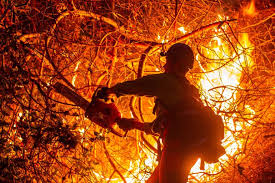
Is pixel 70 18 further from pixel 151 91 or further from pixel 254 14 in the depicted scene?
pixel 254 14

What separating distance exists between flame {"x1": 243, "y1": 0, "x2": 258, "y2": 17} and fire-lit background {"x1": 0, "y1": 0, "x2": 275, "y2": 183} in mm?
17

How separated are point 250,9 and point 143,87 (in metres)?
3.50

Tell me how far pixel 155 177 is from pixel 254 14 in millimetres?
3607

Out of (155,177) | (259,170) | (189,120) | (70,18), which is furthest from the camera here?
(70,18)

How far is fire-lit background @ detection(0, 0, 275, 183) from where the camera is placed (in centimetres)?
301

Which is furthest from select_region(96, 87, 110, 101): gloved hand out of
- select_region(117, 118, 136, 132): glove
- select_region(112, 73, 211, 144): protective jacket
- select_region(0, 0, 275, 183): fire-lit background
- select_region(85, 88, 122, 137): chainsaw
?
select_region(0, 0, 275, 183): fire-lit background

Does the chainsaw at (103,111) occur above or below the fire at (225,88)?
below

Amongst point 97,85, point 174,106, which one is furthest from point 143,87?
point 97,85

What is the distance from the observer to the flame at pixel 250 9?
4.95 metres

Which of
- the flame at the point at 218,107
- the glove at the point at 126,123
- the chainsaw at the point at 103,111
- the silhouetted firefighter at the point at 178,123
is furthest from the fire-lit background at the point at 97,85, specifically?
the silhouetted firefighter at the point at 178,123

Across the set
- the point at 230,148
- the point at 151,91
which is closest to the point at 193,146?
the point at 151,91

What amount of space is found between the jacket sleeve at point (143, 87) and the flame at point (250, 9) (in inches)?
130

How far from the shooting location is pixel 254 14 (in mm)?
4926

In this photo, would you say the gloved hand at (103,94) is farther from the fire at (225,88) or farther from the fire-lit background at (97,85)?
the fire at (225,88)
